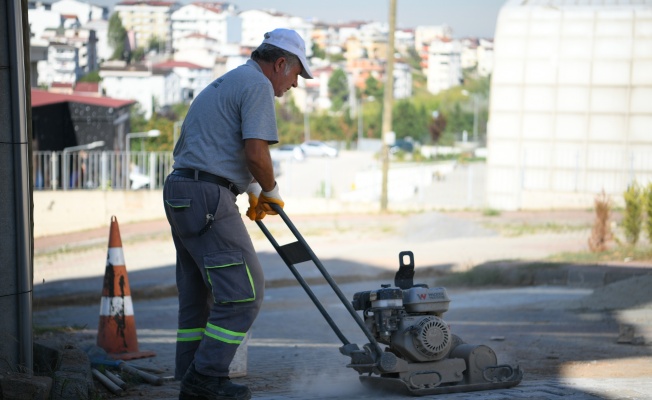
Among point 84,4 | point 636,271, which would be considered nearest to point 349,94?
point 84,4

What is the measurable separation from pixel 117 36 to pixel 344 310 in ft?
129

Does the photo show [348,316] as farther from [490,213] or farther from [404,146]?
[404,146]

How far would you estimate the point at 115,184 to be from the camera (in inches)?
1093

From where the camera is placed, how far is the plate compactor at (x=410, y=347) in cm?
541

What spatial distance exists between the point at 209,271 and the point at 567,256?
10629mm

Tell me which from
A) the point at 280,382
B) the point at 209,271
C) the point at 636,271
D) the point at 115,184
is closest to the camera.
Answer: the point at 209,271

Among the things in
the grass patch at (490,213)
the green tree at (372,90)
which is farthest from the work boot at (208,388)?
the green tree at (372,90)

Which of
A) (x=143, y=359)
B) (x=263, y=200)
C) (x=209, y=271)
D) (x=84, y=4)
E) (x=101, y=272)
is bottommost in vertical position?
(x=101, y=272)

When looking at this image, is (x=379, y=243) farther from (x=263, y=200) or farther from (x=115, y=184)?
(x=263, y=200)

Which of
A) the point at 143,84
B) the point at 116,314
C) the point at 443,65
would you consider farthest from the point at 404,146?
the point at 116,314

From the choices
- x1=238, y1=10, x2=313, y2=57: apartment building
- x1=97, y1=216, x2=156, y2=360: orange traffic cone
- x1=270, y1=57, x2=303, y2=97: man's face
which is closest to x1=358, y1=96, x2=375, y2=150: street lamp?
x1=238, y1=10, x2=313, y2=57: apartment building

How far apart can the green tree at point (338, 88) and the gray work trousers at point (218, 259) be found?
9971 centimetres

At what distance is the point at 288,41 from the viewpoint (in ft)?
17.1

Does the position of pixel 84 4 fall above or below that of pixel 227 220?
above
